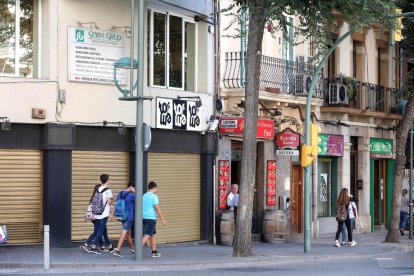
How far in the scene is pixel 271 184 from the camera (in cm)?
2981

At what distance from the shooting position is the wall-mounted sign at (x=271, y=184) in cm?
Result: 2966

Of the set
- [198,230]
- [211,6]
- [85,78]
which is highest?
[211,6]

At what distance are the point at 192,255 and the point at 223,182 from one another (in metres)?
5.41

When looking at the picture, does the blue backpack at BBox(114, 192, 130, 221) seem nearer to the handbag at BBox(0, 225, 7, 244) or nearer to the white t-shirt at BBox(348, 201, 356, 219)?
the handbag at BBox(0, 225, 7, 244)

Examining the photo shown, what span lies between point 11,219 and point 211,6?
29.4 feet

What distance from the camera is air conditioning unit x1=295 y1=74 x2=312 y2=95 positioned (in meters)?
30.3

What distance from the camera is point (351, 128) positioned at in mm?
34875

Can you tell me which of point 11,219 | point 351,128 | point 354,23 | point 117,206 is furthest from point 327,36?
Answer: point 351,128

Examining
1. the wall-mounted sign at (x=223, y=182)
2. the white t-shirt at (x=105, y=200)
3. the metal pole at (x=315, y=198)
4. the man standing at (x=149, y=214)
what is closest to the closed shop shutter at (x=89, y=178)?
the white t-shirt at (x=105, y=200)

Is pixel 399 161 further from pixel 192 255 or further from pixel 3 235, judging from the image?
pixel 3 235

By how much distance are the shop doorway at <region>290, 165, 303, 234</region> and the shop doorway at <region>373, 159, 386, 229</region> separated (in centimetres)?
661

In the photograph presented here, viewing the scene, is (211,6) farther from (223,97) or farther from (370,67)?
(370,67)

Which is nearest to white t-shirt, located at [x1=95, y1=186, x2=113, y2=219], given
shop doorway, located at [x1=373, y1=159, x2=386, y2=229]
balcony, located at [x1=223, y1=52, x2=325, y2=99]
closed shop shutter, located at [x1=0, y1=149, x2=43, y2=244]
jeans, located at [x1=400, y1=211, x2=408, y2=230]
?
closed shop shutter, located at [x1=0, y1=149, x2=43, y2=244]

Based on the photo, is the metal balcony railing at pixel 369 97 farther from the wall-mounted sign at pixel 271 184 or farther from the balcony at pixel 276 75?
the wall-mounted sign at pixel 271 184
